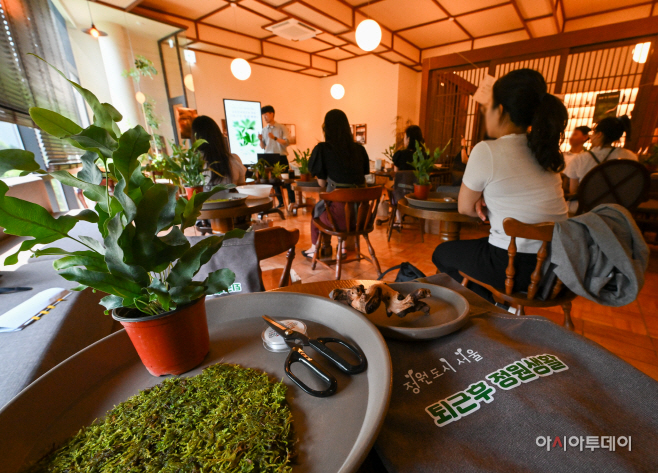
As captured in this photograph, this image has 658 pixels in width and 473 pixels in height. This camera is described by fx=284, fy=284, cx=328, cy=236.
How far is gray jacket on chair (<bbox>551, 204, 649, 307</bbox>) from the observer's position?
3.06 ft

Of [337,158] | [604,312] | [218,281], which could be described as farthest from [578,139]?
[218,281]

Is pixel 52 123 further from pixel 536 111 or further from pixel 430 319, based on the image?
pixel 536 111

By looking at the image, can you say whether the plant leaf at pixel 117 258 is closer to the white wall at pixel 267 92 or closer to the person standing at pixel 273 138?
the person standing at pixel 273 138

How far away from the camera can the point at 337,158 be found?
2609 mm

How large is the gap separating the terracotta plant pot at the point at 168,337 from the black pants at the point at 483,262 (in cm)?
129

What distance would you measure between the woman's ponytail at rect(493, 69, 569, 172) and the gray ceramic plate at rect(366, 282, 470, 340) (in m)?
0.99

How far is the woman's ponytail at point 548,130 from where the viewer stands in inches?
46.3

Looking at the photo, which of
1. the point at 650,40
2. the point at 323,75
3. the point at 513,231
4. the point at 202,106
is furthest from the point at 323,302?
the point at 323,75

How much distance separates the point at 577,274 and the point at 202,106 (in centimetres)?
685

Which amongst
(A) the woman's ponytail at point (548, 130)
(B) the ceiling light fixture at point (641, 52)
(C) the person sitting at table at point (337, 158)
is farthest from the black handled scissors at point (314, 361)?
(B) the ceiling light fixture at point (641, 52)

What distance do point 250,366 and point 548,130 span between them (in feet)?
4.69

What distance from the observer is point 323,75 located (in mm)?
8188

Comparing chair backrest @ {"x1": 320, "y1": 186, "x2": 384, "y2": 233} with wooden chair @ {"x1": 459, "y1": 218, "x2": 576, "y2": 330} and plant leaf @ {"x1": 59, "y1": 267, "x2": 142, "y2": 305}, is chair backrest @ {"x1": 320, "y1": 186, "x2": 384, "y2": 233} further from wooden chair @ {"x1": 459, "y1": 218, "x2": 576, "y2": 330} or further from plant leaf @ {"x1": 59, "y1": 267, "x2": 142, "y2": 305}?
plant leaf @ {"x1": 59, "y1": 267, "x2": 142, "y2": 305}

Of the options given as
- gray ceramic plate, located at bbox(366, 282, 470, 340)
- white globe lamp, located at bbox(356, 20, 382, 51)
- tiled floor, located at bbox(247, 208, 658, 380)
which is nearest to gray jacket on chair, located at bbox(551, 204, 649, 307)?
gray ceramic plate, located at bbox(366, 282, 470, 340)
